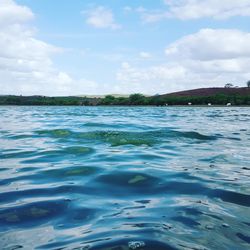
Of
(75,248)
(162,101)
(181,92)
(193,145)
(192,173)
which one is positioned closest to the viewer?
(75,248)

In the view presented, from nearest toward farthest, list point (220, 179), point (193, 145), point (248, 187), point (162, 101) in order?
point (248, 187), point (220, 179), point (193, 145), point (162, 101)

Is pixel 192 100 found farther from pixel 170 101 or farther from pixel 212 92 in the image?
pixel 212 92

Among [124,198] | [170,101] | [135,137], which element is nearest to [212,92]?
[170,101]

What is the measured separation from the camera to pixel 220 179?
23.4 feet

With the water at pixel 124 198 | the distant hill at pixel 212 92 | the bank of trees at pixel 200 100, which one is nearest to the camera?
the water at pixel 124 198

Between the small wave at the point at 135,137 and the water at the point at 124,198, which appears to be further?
the small wave at the point at 135,137

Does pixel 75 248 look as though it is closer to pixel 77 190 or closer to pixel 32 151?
pixel 77 190

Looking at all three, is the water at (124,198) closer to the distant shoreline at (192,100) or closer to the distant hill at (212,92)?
the distant shoreline at (192,100)

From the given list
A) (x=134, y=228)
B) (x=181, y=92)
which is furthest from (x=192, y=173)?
(x=181, y=92)

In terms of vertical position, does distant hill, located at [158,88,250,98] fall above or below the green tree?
above

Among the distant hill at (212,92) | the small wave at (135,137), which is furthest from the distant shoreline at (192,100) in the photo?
the small wave at (135,137)

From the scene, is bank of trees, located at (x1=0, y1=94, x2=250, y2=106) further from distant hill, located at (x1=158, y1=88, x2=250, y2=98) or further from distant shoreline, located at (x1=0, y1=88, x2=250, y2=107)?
distant hill, located at (x1=158, y1=88, x2=250, y2=98)

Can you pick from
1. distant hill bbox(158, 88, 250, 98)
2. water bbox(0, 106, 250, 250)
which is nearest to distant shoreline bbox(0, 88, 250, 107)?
distant hill bbox(158, 88, 250, 98)

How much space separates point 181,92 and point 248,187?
102 meters
